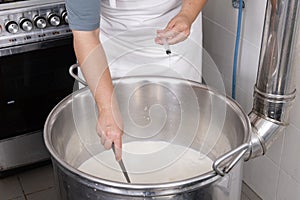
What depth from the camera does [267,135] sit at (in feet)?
3.77

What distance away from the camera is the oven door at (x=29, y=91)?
1550 mm

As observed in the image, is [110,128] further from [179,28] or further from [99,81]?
[179,28]

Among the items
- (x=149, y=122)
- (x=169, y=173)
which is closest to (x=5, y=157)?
(x=149, y=122)

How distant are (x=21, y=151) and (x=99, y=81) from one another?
825 mm

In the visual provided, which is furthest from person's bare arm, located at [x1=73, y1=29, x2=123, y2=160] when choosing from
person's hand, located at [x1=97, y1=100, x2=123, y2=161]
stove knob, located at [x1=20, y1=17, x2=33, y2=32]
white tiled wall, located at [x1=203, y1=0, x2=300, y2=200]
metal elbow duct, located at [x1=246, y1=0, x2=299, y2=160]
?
white tiled wall, located at [x1=203, y1=0, x2=300, y2=200]

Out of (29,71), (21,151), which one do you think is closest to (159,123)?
(29,71)

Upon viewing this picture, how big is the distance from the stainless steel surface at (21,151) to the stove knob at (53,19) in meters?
0.44

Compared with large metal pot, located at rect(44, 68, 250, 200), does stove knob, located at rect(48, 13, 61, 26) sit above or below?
above

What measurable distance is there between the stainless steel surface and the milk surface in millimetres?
537

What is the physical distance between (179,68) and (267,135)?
0.34 m

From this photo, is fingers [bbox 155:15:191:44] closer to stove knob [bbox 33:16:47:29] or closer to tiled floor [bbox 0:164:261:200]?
stove knob [bbox 33:16:47:29]

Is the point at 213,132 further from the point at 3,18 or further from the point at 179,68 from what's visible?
the point at 3,18

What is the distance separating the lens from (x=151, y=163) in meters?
1.23

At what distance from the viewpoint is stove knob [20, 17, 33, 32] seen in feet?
4.75
